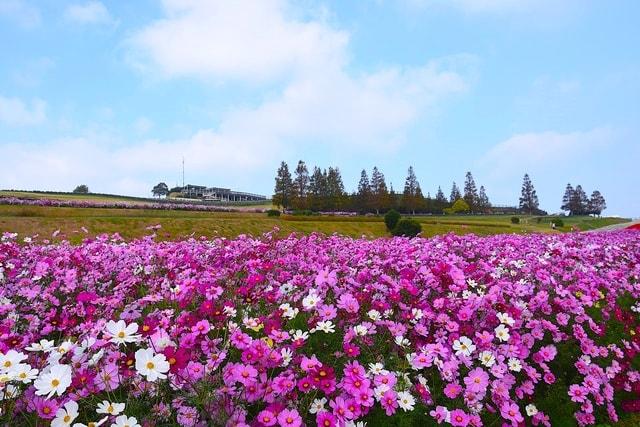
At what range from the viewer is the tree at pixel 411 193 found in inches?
3241

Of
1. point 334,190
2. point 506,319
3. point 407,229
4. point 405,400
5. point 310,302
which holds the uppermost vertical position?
point 334,190

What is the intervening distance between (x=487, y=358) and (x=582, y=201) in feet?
395

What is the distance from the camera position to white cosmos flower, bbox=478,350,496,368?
2.69 m

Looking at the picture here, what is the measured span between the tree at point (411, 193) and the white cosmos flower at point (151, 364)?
81970mm

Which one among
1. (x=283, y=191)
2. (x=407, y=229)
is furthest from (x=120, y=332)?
(x=283, y=191)

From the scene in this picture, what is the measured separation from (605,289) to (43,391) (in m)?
5.26

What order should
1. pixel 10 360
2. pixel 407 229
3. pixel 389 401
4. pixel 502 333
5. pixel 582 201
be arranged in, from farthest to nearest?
pixel 582 201 → pixel 407 229 → pixel 502 333 → pixel 389 401 → pixel 10 360

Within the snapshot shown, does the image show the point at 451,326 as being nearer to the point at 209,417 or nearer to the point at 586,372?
the point at 586,372

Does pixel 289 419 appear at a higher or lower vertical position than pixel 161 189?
lower

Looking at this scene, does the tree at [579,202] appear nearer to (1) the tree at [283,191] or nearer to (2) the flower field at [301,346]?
(1) the tree at [283,191]

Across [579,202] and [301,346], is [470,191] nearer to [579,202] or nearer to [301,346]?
[579,202]

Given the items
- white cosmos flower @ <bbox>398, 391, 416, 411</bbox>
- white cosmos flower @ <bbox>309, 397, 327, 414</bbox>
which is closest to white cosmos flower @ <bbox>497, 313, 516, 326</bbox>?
white cosmos flower @ <bbox>398, 391, 416, 411</bbox>

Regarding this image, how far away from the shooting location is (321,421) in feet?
6.56

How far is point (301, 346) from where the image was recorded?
2.84m
